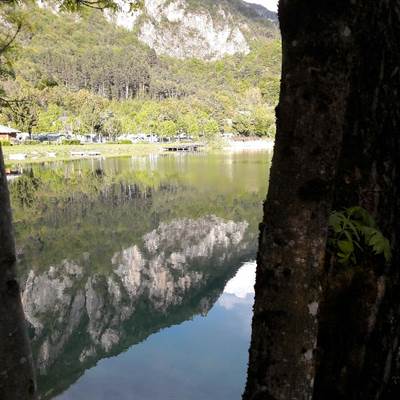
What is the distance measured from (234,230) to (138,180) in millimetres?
16965

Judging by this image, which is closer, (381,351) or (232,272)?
(381,351)

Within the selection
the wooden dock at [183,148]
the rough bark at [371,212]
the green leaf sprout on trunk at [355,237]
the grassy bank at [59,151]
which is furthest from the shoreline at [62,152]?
the green leaf sprout on trunk at [355,237]

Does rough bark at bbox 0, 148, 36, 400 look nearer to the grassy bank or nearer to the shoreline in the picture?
the shoreline

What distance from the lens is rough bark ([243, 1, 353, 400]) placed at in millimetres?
1771

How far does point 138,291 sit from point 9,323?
1322 centimetres

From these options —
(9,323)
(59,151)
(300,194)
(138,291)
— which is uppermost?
(300,194)

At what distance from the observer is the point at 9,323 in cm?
223

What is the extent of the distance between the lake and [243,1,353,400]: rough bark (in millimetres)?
7811

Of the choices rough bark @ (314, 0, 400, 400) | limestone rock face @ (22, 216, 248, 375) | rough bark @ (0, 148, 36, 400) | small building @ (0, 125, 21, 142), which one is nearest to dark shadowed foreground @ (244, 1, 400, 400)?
rough bark @ (314, 0, 400, 400)

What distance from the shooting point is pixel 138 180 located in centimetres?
3788

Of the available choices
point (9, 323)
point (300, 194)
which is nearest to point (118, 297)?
point (9, 323)

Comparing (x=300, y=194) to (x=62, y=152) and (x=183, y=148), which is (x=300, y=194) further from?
(x=183, y=148)

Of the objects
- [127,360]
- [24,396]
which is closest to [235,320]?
[127,360]

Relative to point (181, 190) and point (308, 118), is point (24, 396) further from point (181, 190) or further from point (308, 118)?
point (181, 190)
